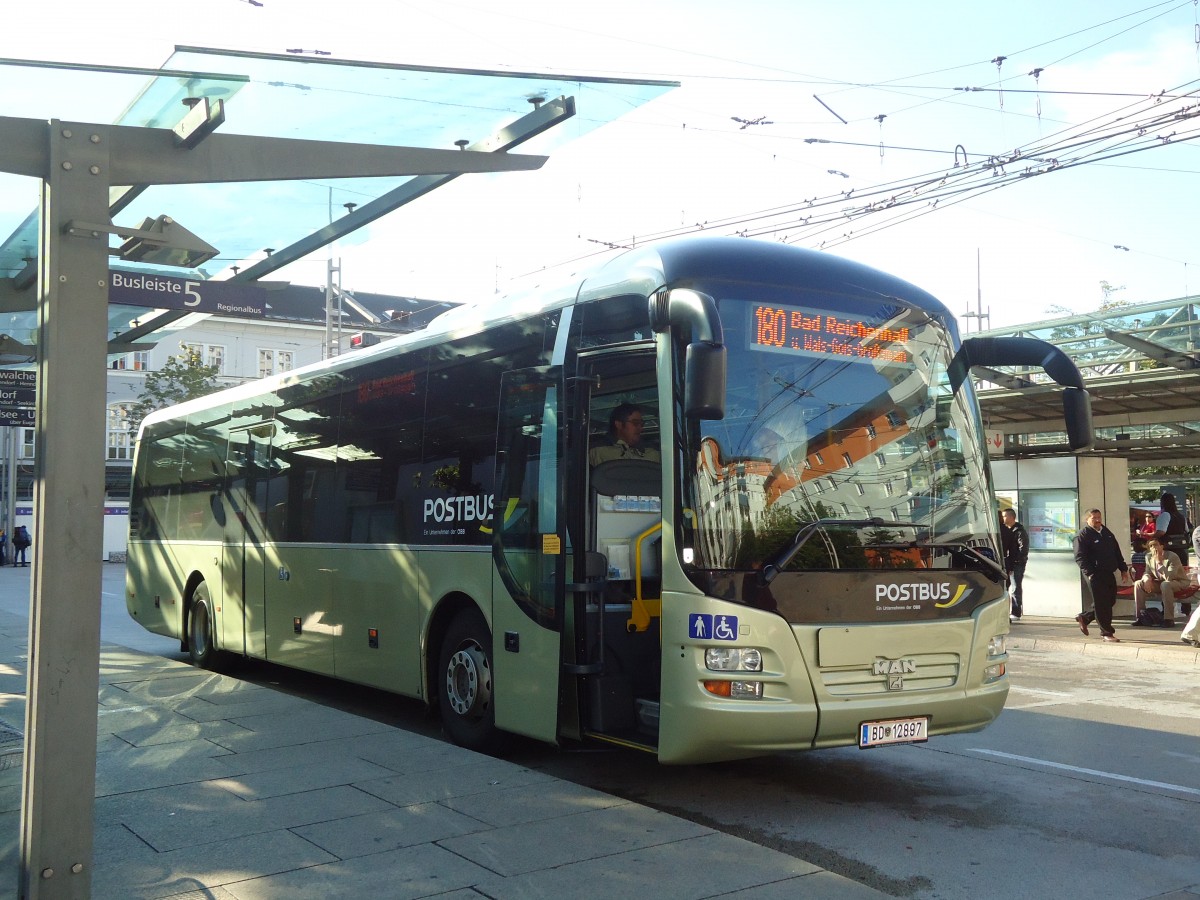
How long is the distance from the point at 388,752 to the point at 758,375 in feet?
10.9

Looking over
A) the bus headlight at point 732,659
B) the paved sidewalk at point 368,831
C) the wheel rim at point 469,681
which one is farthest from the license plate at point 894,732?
the wheel rim at point 469,681

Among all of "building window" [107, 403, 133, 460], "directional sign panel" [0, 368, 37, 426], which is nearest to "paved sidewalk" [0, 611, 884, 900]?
"directional sign panel" [0, 368, 37, 426]

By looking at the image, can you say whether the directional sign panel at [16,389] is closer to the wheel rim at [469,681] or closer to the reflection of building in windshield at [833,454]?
the wheel rim at [469,681]

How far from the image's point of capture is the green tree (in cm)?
4922

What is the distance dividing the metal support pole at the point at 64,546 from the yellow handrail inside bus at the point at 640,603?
3719 mm

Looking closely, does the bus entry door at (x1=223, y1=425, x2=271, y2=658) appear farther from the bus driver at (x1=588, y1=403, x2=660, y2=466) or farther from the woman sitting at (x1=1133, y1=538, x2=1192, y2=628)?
the woman sitting at (x1=1133, y1=538, x2=1192, y2=628)

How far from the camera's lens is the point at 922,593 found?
7.04 m

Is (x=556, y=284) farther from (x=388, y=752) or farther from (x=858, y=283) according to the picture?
(x=388, y=752)

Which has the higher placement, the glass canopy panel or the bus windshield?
the glass canopy panel

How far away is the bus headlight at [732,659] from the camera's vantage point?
6488 mm

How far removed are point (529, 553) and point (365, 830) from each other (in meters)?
2.45

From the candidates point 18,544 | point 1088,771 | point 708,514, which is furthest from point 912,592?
point 18,544

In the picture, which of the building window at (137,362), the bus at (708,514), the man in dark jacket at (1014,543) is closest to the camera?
the bus at (708,514)

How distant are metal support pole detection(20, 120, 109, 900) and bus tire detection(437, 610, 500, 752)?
408cm
